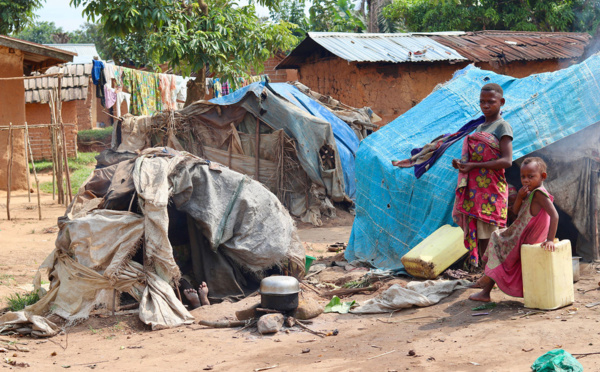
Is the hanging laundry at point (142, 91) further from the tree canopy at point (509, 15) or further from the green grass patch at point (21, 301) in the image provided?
the green grass patch at point (21, 301)

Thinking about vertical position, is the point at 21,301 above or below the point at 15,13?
below

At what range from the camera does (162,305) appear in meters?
4.82

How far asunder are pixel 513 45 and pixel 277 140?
605 cm

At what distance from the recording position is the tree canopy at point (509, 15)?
18.0 metres

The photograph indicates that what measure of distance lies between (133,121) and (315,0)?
527cm

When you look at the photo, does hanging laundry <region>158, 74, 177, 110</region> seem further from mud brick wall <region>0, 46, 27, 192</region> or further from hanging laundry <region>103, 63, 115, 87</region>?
mud brick wall <region>0, 46, 27, 192</region>

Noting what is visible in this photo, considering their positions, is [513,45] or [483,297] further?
[513,45]

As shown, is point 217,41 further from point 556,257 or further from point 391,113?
point 556,257

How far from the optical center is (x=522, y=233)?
4.45 meters

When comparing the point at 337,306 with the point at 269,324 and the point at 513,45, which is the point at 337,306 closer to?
the point at 269,324

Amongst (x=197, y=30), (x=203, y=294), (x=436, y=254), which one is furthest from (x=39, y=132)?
(x=436, y=254)

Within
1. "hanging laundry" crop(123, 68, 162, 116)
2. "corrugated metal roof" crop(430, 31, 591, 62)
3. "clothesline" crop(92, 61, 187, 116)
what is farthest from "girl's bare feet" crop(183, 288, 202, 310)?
"hanging laundry" crop(123, 68, 162, 116)

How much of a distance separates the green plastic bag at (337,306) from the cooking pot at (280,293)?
1.34 ft

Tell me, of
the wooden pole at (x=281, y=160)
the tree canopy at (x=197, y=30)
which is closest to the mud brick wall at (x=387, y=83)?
the tree canopy at (x=197, y=30)
